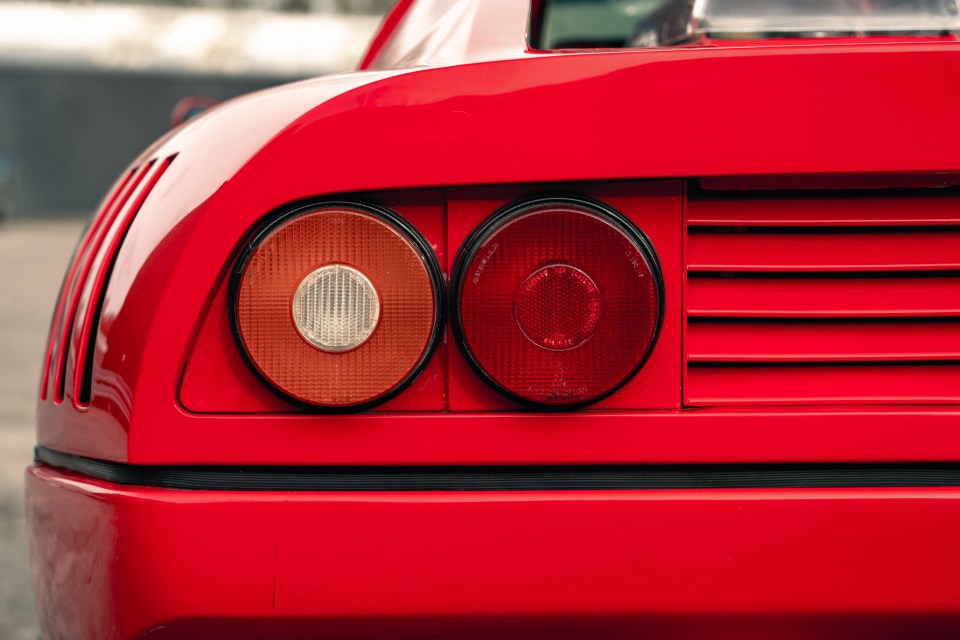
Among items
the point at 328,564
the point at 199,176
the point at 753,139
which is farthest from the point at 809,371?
the point at 199,176

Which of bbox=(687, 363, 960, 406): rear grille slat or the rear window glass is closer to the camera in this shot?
bbox=(687, 363, 960, 406): rear grille slat

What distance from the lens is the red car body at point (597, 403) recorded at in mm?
1076

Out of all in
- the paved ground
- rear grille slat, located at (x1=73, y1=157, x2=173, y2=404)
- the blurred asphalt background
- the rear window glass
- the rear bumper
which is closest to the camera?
the rear bumper

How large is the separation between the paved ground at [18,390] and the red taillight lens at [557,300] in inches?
77.0

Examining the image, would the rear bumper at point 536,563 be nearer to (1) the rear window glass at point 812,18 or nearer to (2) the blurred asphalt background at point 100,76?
(1) the rear window glass at point 812,18

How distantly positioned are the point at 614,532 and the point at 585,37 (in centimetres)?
271

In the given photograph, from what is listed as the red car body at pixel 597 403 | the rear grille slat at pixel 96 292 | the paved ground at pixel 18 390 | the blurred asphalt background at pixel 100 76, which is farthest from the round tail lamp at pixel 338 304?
the blurred asphalt background at pixel 100 76

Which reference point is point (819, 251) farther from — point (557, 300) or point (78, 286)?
point (78, 286)

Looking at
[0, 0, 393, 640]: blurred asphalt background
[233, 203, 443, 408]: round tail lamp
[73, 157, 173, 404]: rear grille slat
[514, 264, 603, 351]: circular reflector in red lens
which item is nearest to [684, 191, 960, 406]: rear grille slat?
[514, 264, 603, 351]: circular reflector in red lens

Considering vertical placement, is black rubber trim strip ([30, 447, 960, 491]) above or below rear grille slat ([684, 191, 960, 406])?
below

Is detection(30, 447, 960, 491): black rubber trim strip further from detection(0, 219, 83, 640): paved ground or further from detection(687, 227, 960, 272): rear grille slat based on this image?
detection(0, 219, 83, 640): paved ground

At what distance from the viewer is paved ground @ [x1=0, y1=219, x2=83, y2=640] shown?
2806 mm

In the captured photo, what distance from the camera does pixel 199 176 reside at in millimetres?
1168

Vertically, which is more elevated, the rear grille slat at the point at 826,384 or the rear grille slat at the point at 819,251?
the rear grille slat at the point at 819,251
